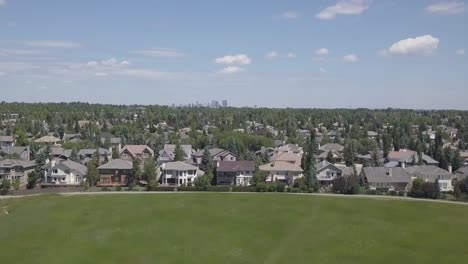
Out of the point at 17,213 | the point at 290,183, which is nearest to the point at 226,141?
the point at 290,183

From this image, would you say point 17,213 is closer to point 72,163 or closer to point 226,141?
point 72,163

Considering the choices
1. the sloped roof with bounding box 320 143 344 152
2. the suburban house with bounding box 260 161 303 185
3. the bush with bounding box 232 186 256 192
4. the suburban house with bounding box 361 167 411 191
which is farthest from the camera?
the sloped roof with bounding box 320 143 344 152

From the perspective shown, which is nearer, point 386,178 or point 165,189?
point 165,189

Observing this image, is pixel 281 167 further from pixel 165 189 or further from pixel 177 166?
pixel 165 189

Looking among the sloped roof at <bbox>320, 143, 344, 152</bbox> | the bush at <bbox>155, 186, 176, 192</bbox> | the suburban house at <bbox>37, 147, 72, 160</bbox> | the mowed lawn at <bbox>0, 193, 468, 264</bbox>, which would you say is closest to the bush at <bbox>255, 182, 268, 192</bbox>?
the mowed lawn at <bbox>0, 193, 468, 264</bbox>

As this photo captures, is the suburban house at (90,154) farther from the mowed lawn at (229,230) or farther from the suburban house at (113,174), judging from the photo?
the mowed lawn at (229,230)

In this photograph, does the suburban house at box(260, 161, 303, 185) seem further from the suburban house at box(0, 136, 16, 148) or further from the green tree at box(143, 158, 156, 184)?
the suburban house at box(0, 136, 16, 148)

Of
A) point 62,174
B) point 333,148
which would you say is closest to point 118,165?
point 62,174
